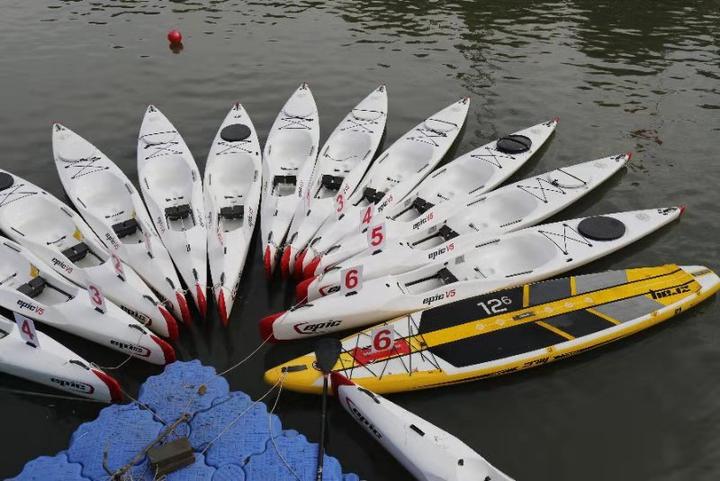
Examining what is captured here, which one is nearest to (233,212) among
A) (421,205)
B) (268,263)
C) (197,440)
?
(268,263)

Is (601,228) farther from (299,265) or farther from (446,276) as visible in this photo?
(299,265)

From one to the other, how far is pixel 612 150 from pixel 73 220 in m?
18.3

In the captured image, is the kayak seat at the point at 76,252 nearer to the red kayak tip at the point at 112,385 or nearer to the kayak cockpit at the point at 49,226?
the kayak cockpit at the point at 49,226

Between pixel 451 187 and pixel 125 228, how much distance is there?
1009 centimetres

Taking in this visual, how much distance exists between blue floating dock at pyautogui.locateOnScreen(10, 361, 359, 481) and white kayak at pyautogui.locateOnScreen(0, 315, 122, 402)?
60 centimetres

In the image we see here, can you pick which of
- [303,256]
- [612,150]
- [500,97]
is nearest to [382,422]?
[303,256]

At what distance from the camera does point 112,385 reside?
1138 cm

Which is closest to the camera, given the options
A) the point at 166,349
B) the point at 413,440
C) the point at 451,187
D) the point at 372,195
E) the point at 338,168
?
the point at 413,440

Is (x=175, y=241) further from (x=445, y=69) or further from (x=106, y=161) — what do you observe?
(x=445, y=69)

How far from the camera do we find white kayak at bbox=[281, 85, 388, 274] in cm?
1521

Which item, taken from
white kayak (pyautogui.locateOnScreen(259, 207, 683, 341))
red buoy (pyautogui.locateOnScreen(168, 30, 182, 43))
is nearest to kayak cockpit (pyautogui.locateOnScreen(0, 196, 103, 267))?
white kayak (pyautogui.locateOnScreen(259, 207, 683, 341))

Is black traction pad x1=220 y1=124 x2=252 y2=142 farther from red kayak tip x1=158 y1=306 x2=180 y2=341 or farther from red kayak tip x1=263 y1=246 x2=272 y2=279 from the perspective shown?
red kayak tip x1=158 y1=306 x2=180 y2=341

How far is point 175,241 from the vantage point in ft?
47.9

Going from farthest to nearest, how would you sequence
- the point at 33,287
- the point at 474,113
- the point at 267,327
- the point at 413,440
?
the point at 474,113
the point at 33,287
the point at 267,327
the point at 413,440
